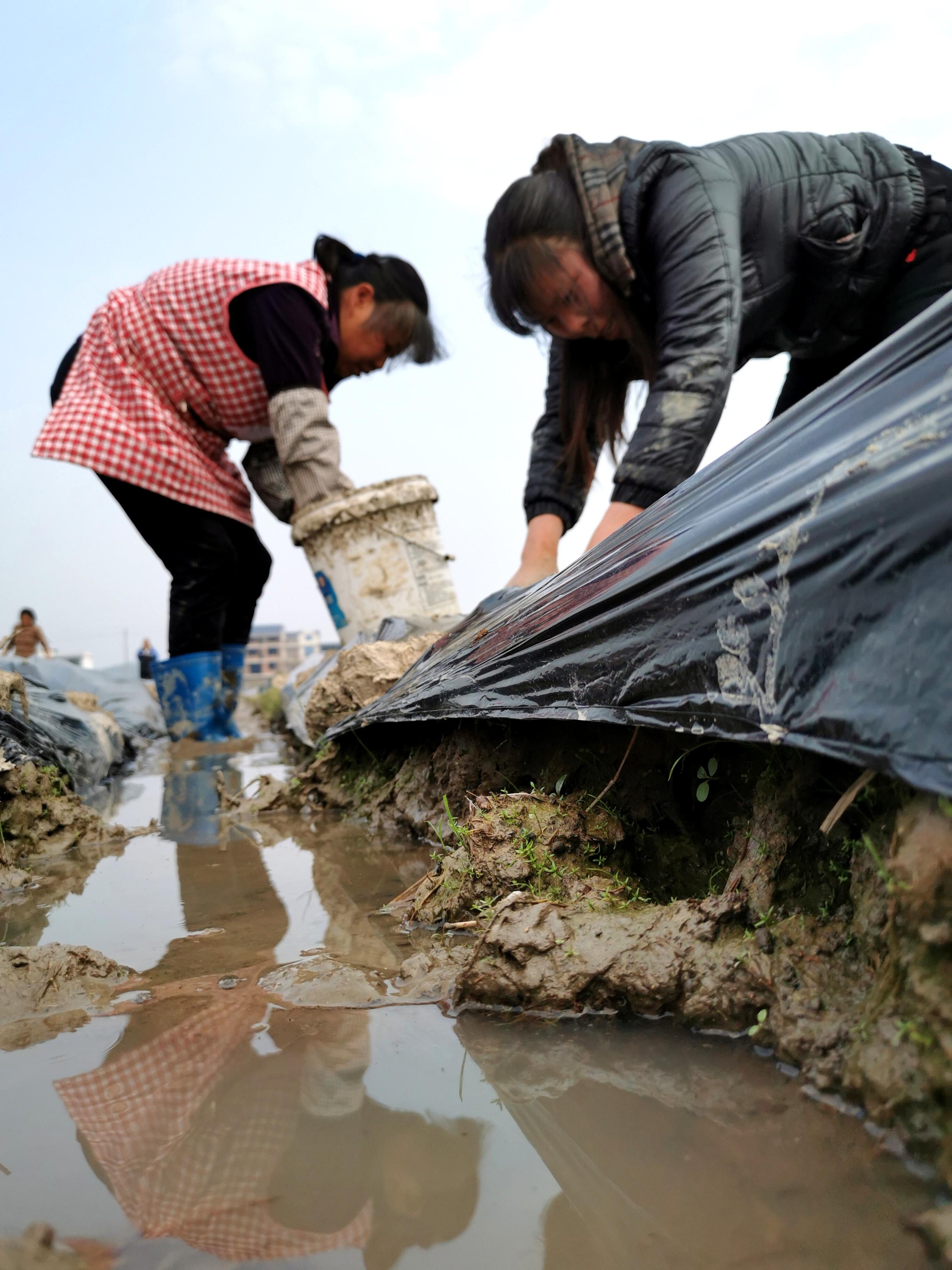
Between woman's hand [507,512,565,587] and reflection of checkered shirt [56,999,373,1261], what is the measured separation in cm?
164

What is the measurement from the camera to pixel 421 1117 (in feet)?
2.48

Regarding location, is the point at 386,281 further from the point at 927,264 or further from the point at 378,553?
the point at 927,264

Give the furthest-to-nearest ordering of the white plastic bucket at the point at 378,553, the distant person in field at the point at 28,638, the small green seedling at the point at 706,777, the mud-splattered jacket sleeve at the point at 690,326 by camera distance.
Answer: the distant person in field at the point at 28,638
the white plastic bucket at the point at 378,553
the mud-splattered jacket sleeve at the point at 690,326
the small green seedling at the point at 706,777

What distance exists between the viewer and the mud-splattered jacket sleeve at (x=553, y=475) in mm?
2496

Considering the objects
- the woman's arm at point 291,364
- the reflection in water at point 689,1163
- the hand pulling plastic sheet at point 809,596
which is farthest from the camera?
the woman's arm at point 291,364

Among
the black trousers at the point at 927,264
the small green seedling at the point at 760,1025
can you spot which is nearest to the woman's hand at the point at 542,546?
the black trousers at the point at 927,264

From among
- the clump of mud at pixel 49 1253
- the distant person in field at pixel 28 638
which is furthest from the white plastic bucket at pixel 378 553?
the distant person in field at pixel 28 638

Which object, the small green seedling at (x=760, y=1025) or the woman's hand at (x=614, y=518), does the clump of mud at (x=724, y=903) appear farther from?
the woman's hand at (x=614, y=518)

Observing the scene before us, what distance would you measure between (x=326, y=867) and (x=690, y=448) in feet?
3.81

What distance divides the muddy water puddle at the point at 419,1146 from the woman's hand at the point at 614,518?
39.5 inches

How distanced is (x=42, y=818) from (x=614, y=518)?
1.49 meters

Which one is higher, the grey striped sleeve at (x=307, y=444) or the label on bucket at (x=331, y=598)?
the grey striped sleeve at (x=307, y=444)

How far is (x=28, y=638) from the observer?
8203 millimetres

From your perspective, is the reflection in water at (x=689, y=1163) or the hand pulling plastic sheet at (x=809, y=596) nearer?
the reflection in water at (x=689, y=1163)
